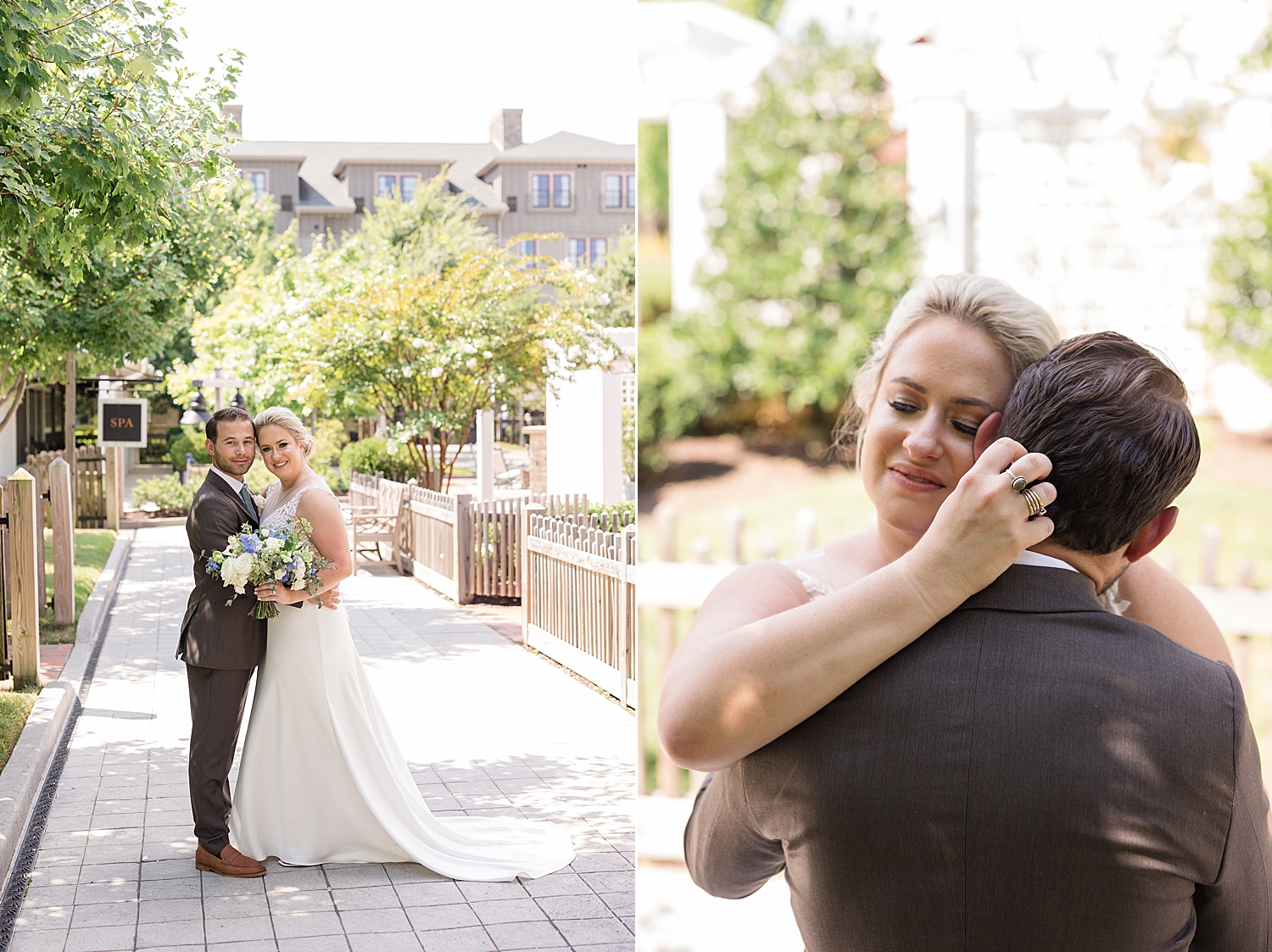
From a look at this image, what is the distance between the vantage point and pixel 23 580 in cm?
695

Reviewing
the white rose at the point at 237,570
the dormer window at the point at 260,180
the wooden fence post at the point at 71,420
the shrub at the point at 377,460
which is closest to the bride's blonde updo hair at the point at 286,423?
the white rose at the point at 237,570


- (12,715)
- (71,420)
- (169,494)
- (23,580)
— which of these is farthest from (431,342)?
(12,715)

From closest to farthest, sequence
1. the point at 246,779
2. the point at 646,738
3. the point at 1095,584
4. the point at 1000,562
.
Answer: the point at 1000,562, the point at 1095,584, the point at 246,779, the point at 646,738

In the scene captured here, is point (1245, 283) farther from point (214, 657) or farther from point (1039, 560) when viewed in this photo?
point (1039, 560)

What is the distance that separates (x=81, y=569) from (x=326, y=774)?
913cm

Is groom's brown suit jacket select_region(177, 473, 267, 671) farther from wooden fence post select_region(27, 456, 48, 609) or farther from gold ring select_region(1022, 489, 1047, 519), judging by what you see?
gold ring select_region(1022, 489, 1047, 519)

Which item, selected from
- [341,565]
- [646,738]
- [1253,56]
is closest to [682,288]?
[646,738]

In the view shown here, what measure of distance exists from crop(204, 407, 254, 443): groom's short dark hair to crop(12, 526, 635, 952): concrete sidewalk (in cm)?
166

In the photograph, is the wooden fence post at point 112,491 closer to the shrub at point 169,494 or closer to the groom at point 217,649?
the shrub at point 169,494

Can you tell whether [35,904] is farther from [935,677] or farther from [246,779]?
[935,677]

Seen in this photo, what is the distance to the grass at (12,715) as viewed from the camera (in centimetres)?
550

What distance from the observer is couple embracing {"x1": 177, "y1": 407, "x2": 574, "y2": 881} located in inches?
169

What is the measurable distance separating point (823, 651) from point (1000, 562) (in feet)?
0.73

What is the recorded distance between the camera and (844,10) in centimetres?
636
